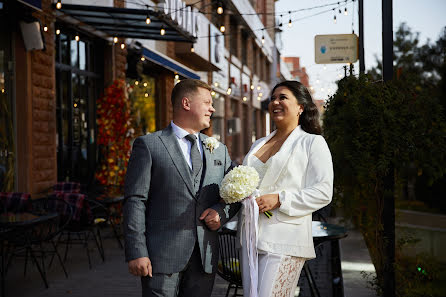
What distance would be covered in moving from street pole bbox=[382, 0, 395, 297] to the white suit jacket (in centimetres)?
203

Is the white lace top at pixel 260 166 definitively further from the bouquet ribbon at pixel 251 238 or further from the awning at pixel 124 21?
the awning at pixel 124 21

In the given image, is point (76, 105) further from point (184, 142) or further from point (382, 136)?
point (184, 142)

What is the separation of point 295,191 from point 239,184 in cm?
40

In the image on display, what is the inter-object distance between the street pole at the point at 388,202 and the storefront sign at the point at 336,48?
442 centimetres

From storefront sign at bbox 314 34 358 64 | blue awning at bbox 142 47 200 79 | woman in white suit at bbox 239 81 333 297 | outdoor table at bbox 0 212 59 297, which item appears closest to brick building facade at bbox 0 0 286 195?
blue awning at bbox 142 47 200 79

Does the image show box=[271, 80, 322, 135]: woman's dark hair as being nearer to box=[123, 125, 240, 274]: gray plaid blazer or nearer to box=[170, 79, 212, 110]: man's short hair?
box=[170, 79, 212, 110]: man's short hair

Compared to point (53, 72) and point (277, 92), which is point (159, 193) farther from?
point (53, 72)

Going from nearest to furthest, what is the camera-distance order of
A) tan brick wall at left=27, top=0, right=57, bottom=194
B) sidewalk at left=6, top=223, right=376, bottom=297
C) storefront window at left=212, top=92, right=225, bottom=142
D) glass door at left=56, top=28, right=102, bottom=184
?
sidewalk at left=6, top=223, right=376, bottom=297
tan brick wall at left=27, top=0, right=57, bottom=194
glass door at left=56, top=28, right=102, bottom=184
storefront window at left=212, top=92, right=225, bottom=142

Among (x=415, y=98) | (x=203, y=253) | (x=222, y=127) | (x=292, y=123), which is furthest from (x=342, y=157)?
(x=222, y=127)

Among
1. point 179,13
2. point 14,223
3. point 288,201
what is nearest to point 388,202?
point 288,201

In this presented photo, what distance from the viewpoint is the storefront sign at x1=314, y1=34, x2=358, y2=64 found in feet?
31.8

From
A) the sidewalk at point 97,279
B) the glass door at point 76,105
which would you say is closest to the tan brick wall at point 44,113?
→ the glass door at point 76,105

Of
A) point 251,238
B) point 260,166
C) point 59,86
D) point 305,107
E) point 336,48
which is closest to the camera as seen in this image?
point 251,238

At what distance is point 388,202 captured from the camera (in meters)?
5.23
